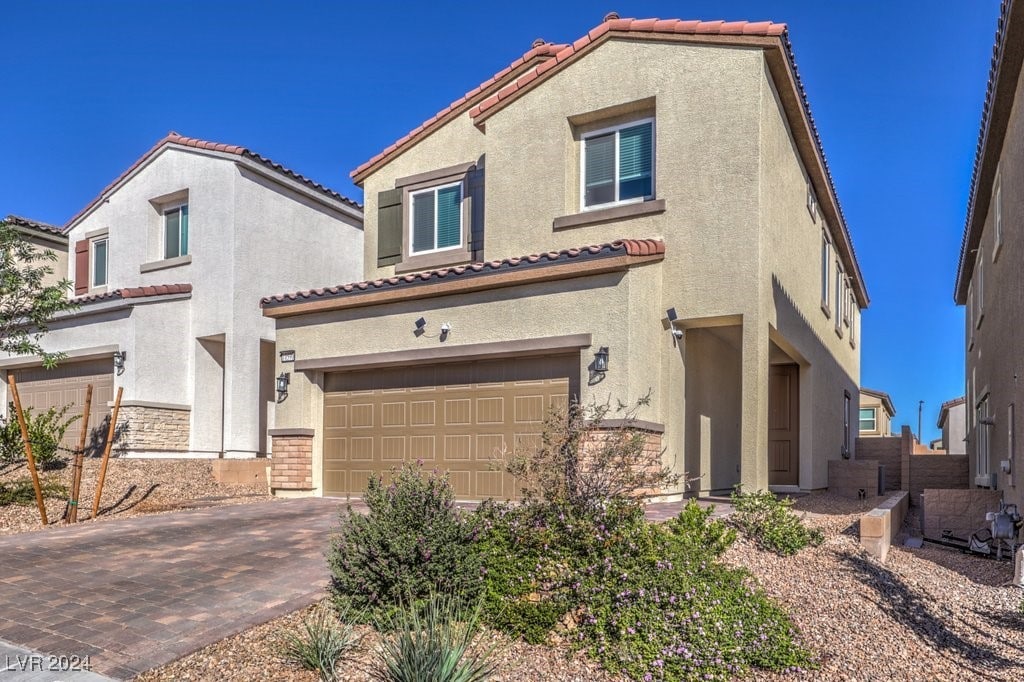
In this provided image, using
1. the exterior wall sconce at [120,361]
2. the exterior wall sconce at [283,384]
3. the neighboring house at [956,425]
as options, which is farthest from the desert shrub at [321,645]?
the neighboring house at [956,425]

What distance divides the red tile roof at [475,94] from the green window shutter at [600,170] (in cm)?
256

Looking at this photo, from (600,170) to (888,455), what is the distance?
40.4 feet

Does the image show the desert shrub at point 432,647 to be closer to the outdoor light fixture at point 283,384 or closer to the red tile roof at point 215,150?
the outdoor light fixture at point 283,384

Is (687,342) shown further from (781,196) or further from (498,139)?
(498,139)

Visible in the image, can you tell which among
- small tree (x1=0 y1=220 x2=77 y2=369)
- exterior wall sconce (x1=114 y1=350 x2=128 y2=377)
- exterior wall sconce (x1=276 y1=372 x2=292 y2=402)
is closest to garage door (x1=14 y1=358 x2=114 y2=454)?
exterior wall sconce (x1=114 y1=350 x2=128 y2=377)

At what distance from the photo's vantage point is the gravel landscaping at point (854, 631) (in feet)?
18.4

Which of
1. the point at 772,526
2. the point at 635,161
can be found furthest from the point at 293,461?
the point at 772,526

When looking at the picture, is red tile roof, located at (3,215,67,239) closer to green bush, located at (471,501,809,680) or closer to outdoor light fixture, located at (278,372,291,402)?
outdoor light fixture, located at (278,372,291,402)

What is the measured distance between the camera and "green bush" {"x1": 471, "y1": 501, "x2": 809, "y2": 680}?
570 centimetres

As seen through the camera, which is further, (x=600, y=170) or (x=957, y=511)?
(x=600, y=170)

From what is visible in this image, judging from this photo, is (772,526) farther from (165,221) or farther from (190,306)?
(165,221)

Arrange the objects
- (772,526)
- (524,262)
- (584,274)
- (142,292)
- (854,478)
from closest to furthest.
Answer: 1. (772,526)
2. (584,274)
3. (524,262)
4. (854,478)
5. (142,292)

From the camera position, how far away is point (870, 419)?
40.9m

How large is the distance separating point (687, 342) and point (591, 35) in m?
5.39
